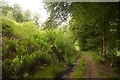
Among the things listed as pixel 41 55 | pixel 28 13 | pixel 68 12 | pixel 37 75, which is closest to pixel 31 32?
pixel 41 55

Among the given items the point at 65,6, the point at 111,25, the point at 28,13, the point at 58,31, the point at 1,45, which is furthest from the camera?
the point at 28,13

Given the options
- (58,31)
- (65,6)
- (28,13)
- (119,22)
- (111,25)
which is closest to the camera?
(65,6)

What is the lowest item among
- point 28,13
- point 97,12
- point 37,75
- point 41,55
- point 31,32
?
point 37,75

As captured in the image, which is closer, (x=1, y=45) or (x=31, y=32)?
(x=1, y=45)

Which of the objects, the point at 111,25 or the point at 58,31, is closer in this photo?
the point at 111,25

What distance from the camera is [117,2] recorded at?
12.1 m

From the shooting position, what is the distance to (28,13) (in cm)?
4322

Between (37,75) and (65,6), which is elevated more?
(65,6)

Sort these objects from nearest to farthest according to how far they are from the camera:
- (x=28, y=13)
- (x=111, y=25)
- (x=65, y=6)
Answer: (x=65, y=6) → (x=111, y=25) → (x=28, y=13)

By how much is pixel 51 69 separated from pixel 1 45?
3.77 m

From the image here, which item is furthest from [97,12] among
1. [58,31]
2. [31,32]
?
→ [58,31]

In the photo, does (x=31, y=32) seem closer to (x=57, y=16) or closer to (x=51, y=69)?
(x=57, y=16)

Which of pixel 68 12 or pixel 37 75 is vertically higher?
pixel 68 12

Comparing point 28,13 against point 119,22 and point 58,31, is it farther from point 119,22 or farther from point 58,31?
point 119,22
